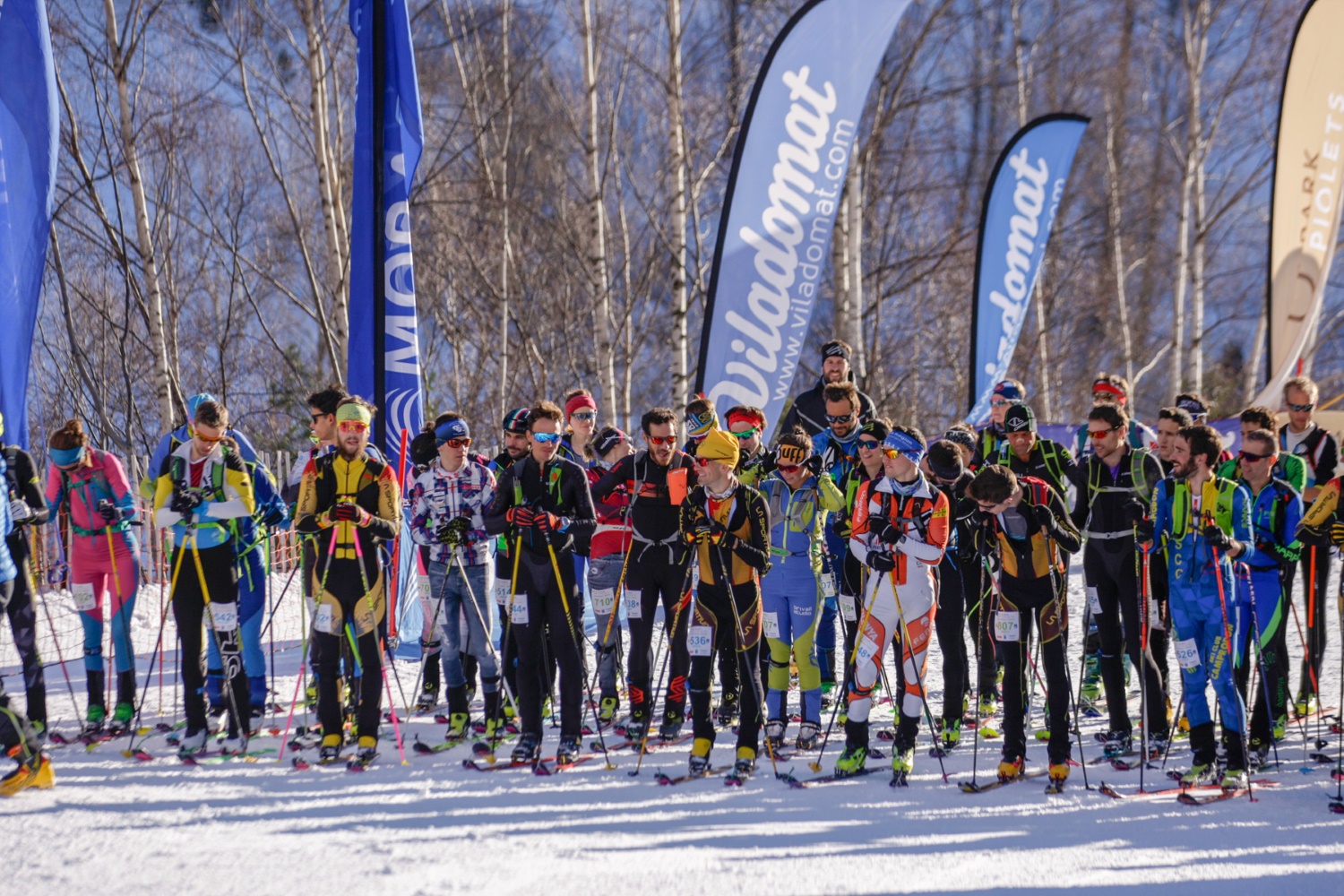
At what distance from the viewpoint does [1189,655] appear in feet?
18.1

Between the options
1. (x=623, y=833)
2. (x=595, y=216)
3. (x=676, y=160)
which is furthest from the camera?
(x=595, y=216)

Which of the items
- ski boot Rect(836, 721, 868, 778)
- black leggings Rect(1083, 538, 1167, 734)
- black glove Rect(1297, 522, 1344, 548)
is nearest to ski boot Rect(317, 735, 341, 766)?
ski boot Rect(836, 721, 868, 778)

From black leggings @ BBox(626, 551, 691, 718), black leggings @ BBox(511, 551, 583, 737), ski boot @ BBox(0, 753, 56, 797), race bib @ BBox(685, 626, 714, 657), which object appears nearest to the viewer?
ski boot @ BBox(0, 753, 56, 797)

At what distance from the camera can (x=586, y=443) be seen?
7.84 m

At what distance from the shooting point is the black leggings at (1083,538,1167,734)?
6098mm

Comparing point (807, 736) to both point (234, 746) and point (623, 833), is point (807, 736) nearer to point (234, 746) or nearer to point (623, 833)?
point (623, 833)

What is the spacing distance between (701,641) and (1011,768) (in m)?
1.71

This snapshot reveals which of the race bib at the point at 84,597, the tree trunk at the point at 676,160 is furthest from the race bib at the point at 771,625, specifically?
the tree trunk at the point at 676,160

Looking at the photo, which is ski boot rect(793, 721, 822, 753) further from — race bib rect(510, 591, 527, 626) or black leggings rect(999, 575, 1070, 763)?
race bib rect(510, 591, 527, 626)

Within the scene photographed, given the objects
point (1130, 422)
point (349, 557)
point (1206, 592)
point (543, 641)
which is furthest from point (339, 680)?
point (1130, 422)

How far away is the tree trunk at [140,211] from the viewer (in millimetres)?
11336

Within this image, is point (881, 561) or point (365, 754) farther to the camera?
point (365, 754)

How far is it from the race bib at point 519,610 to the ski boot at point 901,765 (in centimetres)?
204

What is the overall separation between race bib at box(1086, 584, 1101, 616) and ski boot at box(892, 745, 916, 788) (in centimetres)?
143
